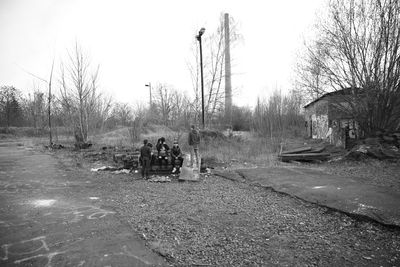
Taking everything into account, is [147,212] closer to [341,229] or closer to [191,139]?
[341,229]

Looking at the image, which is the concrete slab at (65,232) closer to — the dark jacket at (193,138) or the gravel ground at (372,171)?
the dark jacket at (193,138)

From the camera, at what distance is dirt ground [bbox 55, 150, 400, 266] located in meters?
3.23

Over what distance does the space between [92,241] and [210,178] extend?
5.37 metres

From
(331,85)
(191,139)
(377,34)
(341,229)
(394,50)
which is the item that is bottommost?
(341,229)

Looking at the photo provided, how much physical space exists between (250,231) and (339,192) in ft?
10.3

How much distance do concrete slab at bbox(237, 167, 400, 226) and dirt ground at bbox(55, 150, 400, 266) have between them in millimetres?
267

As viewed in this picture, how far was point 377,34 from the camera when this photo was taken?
11.5m

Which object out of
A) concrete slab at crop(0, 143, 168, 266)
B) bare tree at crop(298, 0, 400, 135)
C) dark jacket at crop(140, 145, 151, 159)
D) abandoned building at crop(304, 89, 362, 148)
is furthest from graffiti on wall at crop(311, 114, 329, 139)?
concrete slab at crop(0, 143, 168, 266)

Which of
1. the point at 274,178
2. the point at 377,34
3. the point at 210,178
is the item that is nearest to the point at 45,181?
the point at 210,178

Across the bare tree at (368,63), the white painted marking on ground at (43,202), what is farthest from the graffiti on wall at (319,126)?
the white painted marking on ground at (43,202)

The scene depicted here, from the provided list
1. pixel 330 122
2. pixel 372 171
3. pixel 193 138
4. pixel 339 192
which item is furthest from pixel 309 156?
pixel 330 122

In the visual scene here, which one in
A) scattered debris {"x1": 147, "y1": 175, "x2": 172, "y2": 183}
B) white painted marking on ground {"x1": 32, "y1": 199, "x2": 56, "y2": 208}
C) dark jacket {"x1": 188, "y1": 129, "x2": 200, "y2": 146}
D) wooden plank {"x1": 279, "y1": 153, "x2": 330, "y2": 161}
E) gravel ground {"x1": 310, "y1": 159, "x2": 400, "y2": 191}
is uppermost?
dark jacket {"x1": 188, "y1": 129, "x2": 200, "y2": 146}

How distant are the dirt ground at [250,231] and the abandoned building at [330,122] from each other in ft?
31.1

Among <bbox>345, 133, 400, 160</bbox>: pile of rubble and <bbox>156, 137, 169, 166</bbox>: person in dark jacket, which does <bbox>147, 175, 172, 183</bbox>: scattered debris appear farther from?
<bbox>345, 133, 400, 160</bbox>: pile of rubble
